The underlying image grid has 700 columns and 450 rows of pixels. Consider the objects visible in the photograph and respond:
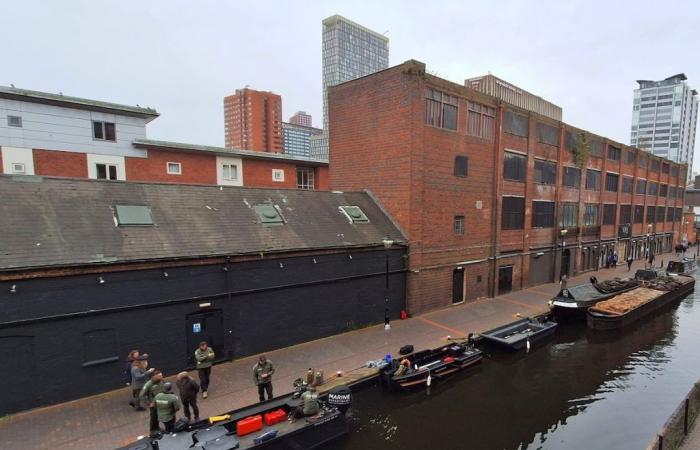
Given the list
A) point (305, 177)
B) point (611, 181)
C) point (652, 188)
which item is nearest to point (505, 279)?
point (305, 177)

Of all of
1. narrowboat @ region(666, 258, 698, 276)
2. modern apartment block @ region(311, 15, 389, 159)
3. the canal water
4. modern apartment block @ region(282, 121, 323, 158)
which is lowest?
the canal water

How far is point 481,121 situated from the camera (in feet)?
78.9

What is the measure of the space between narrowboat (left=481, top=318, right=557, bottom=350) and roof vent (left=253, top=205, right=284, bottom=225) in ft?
37.4

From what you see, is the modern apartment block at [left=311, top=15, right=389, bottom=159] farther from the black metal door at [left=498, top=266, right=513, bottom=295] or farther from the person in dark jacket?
the person in dark jacket

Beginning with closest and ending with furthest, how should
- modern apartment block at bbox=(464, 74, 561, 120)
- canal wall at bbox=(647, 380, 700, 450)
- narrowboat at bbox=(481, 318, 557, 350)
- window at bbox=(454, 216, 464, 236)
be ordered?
canal wall at bbox=(647, 380, 700, 450) < narrowboat at bbox=(481, 318, 557, 350) < window at bbox=(454, 216, 464, 236) < modern apartment block at bbox=(464, 74, 561, 120)

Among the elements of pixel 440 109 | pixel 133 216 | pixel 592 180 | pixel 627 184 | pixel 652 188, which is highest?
pixel 440 109

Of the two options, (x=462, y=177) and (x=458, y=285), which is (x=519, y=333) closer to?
(x=458, y=285)

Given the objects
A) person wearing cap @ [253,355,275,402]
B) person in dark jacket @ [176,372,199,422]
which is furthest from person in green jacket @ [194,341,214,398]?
person wearing cap @ [253,355,275,402]

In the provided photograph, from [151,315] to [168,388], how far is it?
3985 mm

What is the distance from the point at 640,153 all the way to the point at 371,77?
3916 centimetres

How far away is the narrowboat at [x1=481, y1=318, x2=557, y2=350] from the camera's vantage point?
56.1ft

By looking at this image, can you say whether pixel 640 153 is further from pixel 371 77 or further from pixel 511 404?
pixel 511 404

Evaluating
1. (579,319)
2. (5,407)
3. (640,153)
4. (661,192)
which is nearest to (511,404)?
(579,319)

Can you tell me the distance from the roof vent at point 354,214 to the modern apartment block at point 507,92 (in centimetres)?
1544
